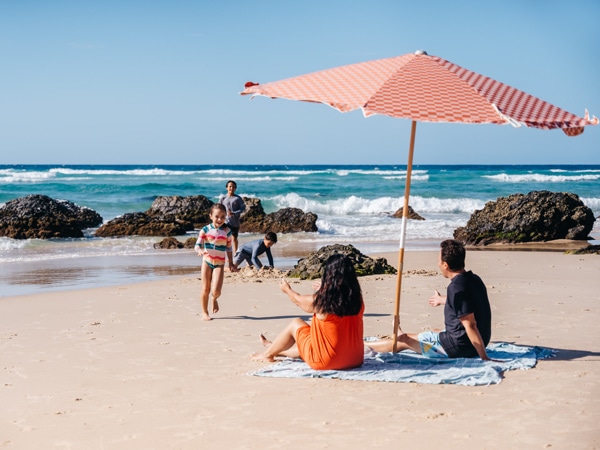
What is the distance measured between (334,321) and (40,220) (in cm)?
1976

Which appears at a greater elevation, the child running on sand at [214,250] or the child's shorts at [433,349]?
the child running on sand at [214,250]

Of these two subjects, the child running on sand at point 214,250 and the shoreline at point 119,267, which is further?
the shoreline at point 119,267

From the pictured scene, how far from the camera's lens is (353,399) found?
5.57 meters

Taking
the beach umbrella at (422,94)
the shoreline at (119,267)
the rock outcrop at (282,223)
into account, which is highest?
the beach umbrella at (422,94)

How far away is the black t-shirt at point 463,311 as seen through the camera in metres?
6.29

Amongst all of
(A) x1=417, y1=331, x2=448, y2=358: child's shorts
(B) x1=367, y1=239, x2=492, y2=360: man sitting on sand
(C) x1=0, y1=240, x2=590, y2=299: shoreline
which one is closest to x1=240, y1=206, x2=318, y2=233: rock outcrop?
(C) x1=0, y1=240, x2=590, y2=299: shoreline

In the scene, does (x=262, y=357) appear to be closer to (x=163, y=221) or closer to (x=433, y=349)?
(x=433, y=349)

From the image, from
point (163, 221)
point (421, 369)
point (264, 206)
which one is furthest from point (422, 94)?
point (264, 206)

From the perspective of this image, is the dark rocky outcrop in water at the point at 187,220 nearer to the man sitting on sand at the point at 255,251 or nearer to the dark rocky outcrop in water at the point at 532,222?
the dark rocky outcrop in water at the point at 532,222

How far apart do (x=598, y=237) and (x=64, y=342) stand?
58.8ft

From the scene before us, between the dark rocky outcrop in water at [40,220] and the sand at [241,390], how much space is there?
14211 mm

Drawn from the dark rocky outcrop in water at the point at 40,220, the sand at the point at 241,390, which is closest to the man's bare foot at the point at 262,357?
the sand at the point at 241,390

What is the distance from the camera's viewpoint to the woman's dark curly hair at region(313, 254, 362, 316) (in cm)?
609

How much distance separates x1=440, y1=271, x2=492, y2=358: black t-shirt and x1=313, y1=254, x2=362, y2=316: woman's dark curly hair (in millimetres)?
824
